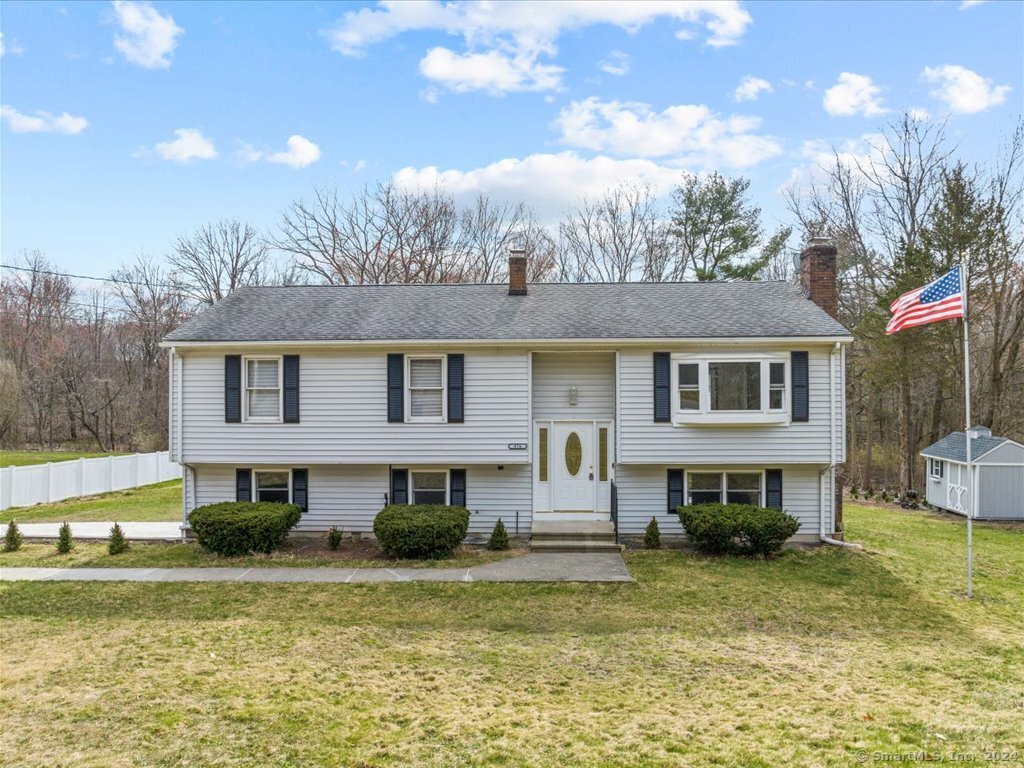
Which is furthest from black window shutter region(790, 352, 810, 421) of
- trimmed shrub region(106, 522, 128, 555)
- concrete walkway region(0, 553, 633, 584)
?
trimmed shrub region(106, 522, 128, 555)

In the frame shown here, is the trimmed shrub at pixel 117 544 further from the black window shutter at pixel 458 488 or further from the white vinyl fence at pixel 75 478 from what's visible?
the black window shutter at pixel 458 488

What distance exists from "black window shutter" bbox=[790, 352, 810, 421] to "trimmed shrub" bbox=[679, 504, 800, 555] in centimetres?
200

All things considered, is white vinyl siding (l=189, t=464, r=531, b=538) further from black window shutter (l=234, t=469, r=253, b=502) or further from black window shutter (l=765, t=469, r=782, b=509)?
black window shutter (l=765, t=469, r=782, b=509)

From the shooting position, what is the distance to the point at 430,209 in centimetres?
3284

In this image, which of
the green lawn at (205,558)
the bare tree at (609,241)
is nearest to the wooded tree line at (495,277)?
the bare tree at (609,241)

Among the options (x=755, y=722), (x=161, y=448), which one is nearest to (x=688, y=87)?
(x=755, y=722)

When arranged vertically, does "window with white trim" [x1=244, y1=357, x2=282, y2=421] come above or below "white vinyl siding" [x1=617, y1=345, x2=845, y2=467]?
above

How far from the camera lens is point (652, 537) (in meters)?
12.2

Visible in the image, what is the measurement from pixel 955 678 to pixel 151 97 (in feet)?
64.2

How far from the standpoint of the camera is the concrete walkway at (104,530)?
12.9 meters

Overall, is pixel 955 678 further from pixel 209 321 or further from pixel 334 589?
pixel 209 321

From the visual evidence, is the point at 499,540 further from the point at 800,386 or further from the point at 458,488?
the point at 800,386

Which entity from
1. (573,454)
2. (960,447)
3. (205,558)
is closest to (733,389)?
(573,454)

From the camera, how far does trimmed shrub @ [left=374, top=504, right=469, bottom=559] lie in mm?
11070
